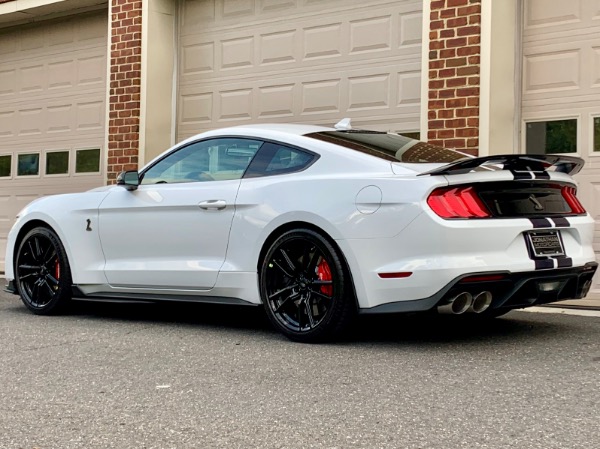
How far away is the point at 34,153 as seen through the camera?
519 inches

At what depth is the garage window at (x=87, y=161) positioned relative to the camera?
12234 millimetres

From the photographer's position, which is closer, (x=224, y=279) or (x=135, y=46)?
(x=224, y=279)

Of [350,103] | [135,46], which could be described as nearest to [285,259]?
[350,103]

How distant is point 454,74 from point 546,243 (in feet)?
11.9

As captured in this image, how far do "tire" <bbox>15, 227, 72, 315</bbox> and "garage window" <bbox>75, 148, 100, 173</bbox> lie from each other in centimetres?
499

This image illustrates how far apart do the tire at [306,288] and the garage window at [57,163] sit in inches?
300

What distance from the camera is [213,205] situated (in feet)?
19.9

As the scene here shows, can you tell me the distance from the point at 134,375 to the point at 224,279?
1480 millimetres

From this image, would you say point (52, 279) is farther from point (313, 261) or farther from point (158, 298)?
point (313, 261)

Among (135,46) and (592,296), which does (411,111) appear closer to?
(592,296)

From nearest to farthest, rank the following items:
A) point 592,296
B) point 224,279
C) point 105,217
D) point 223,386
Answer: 1. point 223,386
2. point 224,279
3. point 105,217
4. point 592,296

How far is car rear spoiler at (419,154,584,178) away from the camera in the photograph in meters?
5.07

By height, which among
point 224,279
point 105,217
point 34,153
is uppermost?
point 34,153

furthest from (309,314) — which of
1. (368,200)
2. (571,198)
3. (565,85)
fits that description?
(565,85)
